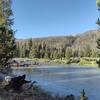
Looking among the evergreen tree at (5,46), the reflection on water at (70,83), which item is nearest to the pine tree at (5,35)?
the evergreen tree at (5,46)

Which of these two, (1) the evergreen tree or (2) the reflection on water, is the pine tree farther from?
(2) the reflection on water

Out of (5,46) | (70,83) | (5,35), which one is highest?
(5,35)

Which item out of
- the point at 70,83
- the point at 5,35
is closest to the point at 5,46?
the point at 5,35

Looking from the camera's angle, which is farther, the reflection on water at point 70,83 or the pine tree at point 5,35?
the pine tree at point 5,35

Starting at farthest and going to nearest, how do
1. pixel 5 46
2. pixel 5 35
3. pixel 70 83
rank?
pixel 70 83
pixel 5 35
pixel 5 46

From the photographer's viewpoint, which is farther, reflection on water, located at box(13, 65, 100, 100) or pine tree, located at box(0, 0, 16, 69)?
pine tree, located at box(0, 0, 16, 69)

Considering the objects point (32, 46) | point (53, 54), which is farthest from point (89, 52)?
point (32, 46)

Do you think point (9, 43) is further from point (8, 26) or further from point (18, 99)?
point (18, 99)

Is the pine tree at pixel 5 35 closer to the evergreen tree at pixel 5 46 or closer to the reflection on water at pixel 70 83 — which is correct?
the evergreen tree at pixel 5 46

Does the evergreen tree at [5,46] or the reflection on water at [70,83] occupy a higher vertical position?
the evergreen tree at [5,46]

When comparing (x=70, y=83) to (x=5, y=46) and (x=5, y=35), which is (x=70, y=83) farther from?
(x=5, y=35)

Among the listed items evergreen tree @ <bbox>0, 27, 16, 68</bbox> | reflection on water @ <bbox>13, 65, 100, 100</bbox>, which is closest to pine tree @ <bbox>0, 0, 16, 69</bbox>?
evergreen tree @ <bbox>0, 27, 16, 68</bbox>

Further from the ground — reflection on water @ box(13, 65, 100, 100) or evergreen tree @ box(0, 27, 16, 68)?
evergreen tree @ box(0, 27, 16, 68)

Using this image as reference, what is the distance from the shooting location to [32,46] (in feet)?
632
